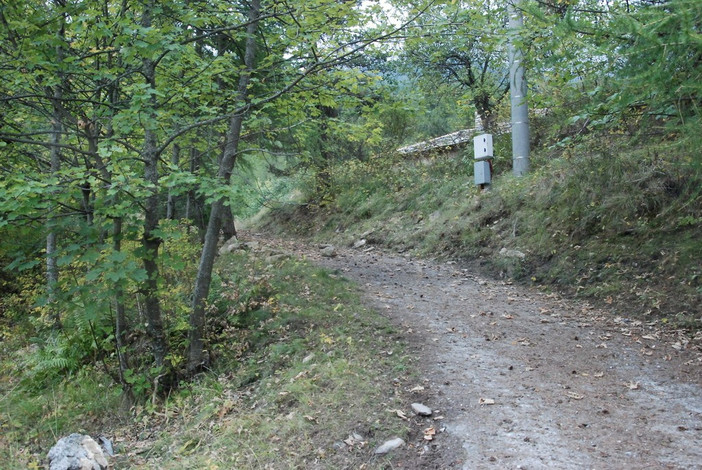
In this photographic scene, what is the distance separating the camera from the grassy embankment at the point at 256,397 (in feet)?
14.3

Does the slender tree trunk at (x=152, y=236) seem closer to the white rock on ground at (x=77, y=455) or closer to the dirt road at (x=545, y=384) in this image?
the white rock on ground at (x=77, y=455)

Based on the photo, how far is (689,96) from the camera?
13.4 feet

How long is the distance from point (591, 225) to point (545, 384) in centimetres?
459

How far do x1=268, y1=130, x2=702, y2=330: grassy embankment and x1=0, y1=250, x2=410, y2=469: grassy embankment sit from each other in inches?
130

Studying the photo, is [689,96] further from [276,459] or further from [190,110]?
[190,110]

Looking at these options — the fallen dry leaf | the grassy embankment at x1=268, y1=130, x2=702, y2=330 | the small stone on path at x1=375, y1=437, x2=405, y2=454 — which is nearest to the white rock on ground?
the small stone on path at x1=375, y1=437, x2=405, y2=454

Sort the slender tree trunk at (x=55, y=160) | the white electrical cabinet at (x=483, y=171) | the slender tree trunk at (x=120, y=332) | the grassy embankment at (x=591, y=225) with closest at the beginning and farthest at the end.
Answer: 1. the slender tree trunk at (x=55, y=160)
2. the slender tree trunk at (x=120, y=332)
3. the grassy embankment at (x=591, y=225)
4. the white electrical cabinet at (x=483, y=171)

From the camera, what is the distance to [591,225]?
848cm

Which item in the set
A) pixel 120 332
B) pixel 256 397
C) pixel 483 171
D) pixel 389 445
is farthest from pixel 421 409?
pixel 483 171

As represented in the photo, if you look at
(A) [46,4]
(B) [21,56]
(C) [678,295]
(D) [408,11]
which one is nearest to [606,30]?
(D) [408,11]

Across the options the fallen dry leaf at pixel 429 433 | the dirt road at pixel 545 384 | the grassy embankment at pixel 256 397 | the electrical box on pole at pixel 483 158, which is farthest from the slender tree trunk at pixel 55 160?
the electrical box on pole at pixel 483 158

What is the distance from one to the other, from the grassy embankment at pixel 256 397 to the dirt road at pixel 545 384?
1.55 ft

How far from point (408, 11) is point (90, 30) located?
3658 millimetres

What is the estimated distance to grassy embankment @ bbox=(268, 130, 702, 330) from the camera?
22.1 ft
